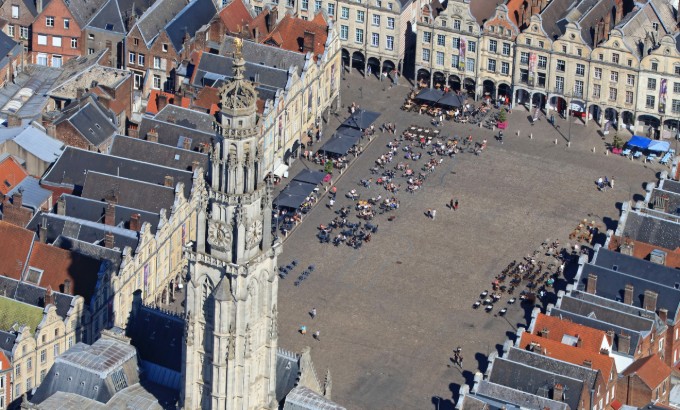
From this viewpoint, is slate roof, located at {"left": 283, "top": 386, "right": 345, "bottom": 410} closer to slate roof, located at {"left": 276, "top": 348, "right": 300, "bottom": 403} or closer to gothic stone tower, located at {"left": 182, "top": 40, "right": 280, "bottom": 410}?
slate roof, located at {"left": 276, "top": 348, "right": 300, "bottom": 403}

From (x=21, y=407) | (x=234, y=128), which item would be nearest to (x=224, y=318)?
(x=234, y=128)

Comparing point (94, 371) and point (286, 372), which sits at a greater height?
point (286, 372)

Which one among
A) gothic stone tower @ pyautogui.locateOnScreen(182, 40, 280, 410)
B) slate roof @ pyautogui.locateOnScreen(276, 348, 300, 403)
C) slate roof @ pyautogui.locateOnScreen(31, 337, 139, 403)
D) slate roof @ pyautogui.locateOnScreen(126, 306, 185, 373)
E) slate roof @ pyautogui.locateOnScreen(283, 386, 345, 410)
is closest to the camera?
gothic stone tower @ pyautogui.locateOnScreen(182, 40, 280, 410)

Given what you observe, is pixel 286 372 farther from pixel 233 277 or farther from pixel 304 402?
pixel 233 277

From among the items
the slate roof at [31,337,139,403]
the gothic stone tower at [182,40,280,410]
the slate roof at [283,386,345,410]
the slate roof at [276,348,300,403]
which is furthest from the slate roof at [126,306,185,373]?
the gothic stone tower at [182,40,280,410]

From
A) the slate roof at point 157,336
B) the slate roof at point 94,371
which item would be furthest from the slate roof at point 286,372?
the slate roof at point 94,371

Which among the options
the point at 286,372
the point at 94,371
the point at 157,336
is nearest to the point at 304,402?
the point at 286,372
